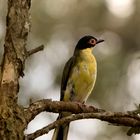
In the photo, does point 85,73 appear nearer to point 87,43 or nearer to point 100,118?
point 87,43

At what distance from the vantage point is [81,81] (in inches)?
255

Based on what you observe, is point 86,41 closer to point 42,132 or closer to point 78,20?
point 42,132

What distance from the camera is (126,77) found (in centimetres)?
1168

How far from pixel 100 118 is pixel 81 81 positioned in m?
2.59

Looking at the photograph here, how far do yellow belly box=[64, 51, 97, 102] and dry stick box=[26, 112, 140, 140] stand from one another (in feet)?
7.69

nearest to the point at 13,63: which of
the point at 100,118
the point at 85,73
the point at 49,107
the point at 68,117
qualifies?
the point at 49,107

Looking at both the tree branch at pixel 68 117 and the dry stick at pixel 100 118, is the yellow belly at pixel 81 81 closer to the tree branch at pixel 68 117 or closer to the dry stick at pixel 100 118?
the tree branch at pixel 68 117

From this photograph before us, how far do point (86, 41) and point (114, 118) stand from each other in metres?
3.10

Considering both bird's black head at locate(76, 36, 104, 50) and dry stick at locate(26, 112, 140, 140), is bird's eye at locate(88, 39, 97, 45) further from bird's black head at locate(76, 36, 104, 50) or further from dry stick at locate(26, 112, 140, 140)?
dry stick at locate(26, 112, 140, 140)

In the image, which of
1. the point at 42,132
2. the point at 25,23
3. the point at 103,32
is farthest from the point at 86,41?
the point at 103,32

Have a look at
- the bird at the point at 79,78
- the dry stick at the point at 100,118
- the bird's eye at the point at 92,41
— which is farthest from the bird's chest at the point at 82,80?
the dry stick at the point at 100,118

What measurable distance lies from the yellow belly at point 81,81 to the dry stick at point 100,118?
7.69ft

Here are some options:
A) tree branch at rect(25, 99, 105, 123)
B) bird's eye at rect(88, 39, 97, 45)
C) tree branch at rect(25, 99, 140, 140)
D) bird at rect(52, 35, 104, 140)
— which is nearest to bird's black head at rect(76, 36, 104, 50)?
bird's eye at rect(88, 39, 97, 45)

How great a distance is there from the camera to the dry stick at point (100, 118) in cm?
366
